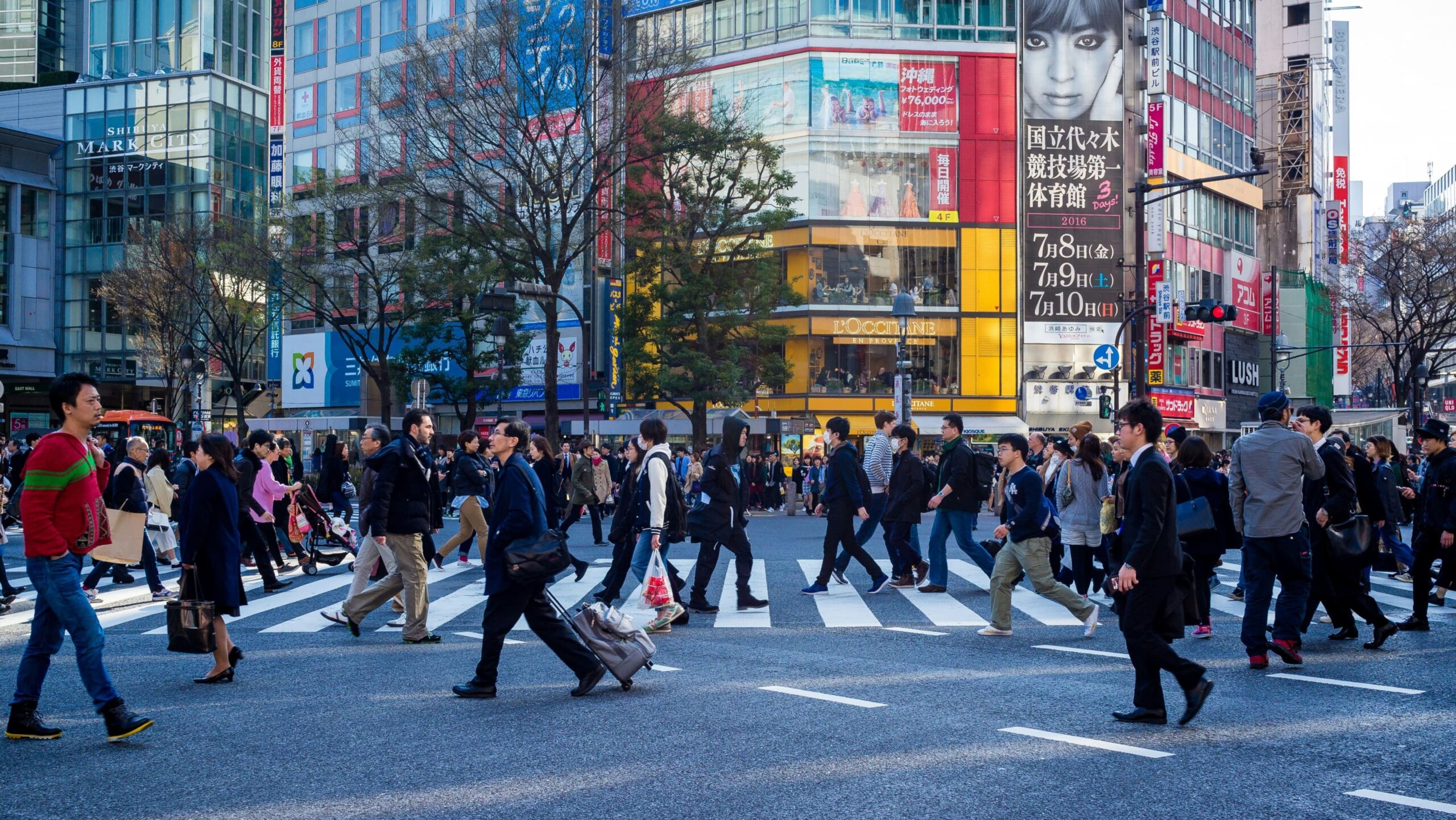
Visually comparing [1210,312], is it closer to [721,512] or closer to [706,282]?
[706,282]

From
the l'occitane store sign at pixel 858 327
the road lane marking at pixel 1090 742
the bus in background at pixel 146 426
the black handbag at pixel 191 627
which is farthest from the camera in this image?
the bus in background at pixel 146 426

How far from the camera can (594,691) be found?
7500 mm

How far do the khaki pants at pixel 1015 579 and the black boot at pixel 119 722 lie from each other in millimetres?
5965

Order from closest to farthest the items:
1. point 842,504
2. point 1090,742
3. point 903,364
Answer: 1. point 1090,742
2. point 842,504
3. point 903,364

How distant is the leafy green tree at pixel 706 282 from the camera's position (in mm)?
33656

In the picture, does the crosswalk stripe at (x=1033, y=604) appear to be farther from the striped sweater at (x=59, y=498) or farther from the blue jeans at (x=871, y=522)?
the striped sweater at (x=59, y=498)

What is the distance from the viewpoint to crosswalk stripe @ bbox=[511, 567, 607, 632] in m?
12.2

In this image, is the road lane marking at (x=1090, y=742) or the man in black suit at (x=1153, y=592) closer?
the road lane marking at (x=1090, y=742)

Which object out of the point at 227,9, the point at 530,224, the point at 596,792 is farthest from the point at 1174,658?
the point at 227,9

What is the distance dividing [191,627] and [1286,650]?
6636 mm

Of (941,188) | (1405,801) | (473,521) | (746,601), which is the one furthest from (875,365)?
(1405,801)

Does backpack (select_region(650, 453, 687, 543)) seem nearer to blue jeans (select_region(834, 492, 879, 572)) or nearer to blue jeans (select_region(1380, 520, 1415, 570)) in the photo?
blue jeans (select_region(834, 492, 879, 572))

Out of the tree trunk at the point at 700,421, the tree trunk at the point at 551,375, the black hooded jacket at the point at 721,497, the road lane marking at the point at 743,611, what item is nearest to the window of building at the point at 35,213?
the tree trunk at the point at 700,421

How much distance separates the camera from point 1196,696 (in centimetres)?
631
